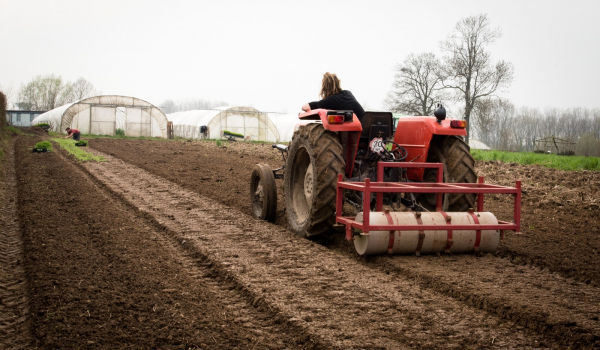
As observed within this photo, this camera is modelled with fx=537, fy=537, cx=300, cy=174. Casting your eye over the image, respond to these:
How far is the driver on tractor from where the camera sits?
19.8ft

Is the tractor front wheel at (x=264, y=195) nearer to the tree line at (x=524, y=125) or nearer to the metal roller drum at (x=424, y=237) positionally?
the metal roller drum at (x=424, y=237)

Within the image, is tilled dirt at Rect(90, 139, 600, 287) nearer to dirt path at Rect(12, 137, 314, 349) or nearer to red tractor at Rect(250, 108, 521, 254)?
red tractor at Rect(250, 108, 521, 254)

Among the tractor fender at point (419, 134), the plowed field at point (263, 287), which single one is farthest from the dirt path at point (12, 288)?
the tractor fender at point (419, 134)

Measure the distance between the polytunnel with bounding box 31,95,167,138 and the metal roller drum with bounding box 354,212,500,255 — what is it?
113 ft

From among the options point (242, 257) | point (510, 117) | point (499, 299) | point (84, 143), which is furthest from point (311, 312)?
point (510, 117)

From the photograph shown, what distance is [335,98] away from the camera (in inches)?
237

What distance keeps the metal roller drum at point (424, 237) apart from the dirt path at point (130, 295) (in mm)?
1326

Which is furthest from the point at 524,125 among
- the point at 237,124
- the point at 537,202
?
the point at 537,202

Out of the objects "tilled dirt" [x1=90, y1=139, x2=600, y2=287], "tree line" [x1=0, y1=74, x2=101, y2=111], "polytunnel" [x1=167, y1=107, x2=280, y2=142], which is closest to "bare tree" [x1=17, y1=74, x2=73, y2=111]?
"tree line" [x1=0, y1=74, x2=101, y2=111]

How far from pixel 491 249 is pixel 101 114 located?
3552cm

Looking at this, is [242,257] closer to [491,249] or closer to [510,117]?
[491,249]

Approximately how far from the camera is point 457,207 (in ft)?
18.3

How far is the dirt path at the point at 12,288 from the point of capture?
328 cm

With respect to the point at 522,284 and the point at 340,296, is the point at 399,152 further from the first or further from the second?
the point at 340,296
